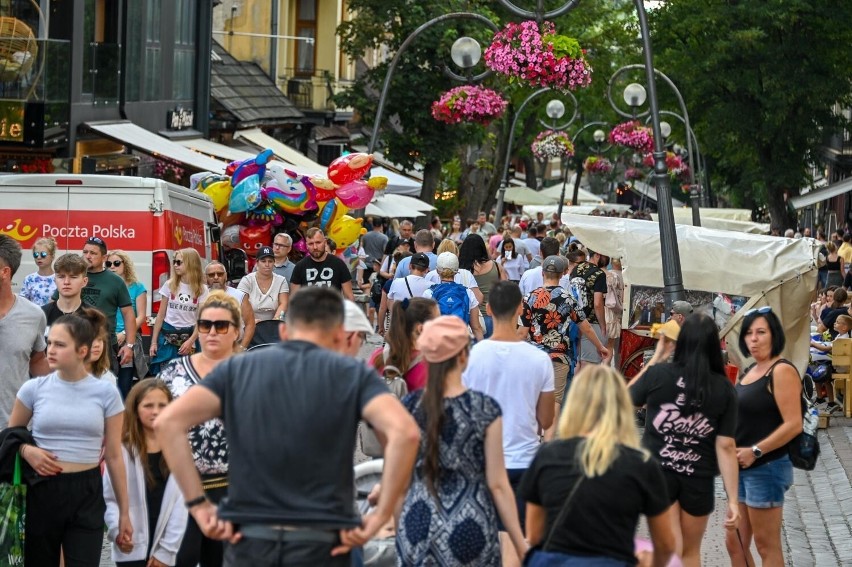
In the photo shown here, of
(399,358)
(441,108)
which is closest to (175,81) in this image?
(441,108)

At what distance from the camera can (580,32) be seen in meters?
48.2

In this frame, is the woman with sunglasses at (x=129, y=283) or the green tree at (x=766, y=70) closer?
the woman with sunglasses at (x=129, y=283)

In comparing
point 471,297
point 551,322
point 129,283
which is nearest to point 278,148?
point 129,283

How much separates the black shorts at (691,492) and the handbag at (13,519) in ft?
9.44

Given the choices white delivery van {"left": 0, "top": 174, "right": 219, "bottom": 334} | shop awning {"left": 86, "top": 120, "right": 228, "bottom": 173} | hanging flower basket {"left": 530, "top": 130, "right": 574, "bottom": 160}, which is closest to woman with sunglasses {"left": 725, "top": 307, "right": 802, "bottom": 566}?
white delivery van {"left": 0, "top": 174, "right": 219, "bottom": 334}

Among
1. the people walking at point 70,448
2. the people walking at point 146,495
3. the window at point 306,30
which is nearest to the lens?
the people walking at point 70,448

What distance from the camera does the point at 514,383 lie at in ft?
23.6

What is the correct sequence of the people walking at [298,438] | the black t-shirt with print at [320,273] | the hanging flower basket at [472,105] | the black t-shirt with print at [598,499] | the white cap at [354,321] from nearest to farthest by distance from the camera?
the people walking at [298,438] → the black t-shirt with print at [598,499] → the white cap at [354,321] → the black t-shirt with print at [320,273] → the hanging flower basket at [472,105]

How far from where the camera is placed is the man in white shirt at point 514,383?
7207 mm

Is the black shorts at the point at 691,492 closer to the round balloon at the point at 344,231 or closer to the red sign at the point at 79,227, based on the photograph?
the red sign at the point at 79,227

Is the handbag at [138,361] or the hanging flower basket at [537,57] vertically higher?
the hanging flower basket at [537,57]

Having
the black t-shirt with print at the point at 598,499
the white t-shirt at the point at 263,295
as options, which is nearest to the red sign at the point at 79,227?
the white t-shirt at the point at 263,295

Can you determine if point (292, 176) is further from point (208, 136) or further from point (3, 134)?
point (208, 136)

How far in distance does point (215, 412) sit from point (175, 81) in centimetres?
2813
